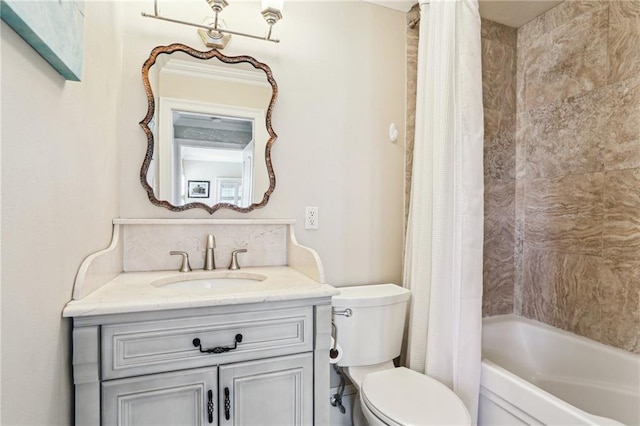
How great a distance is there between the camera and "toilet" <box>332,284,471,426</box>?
1.21 meters

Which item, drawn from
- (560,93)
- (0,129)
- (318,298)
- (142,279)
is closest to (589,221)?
(560,93)

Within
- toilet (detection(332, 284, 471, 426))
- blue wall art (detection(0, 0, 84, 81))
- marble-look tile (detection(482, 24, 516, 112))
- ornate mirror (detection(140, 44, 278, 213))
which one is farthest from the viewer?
marble-look tile (detection(482, 24, 516, 112))

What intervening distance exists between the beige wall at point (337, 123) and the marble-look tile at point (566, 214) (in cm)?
87

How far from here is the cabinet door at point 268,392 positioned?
1.11 meters

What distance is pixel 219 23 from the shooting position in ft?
5.02

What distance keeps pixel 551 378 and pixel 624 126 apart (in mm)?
1390

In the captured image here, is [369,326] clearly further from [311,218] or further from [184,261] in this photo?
[184,261]

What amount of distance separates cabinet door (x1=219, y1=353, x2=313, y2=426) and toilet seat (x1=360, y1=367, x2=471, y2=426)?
0.88 feet

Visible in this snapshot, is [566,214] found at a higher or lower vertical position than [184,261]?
higher

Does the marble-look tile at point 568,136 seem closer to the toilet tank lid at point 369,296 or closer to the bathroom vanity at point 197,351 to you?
the toilet tank lid at point 369,296

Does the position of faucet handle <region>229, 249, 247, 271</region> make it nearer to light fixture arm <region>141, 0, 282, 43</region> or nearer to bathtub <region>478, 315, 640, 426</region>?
light fixture arm <region>141, 0, 282, 43</region>

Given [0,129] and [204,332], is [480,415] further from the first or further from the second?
[0,129]

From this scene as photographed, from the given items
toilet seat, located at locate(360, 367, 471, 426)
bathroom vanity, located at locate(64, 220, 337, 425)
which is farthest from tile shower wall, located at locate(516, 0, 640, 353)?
bathroom vanity, located at locate(64, 220, 337, 425)

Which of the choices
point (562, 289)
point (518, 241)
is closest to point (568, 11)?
point (518, 241)
